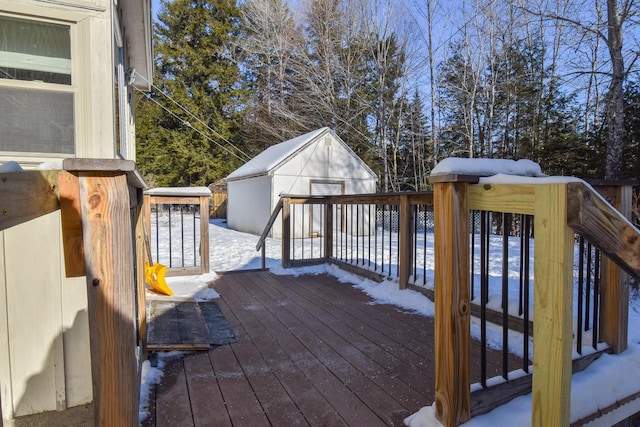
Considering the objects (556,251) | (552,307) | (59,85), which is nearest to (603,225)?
(556,251)

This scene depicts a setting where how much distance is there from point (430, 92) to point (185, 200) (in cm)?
1238

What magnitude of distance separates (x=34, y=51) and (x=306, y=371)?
2352 millimetres

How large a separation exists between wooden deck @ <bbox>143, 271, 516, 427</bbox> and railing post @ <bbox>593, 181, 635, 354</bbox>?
0.65 m

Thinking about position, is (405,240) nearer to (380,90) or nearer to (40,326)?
(40,326)

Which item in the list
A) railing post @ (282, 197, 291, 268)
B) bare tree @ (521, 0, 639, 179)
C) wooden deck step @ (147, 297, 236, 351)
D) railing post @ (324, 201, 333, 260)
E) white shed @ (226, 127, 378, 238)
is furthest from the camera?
white shed @ (226, 127, 378, 238)

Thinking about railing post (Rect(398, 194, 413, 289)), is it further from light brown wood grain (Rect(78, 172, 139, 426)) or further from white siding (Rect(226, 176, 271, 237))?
white siding (Rect(226, 176, 271, 237))

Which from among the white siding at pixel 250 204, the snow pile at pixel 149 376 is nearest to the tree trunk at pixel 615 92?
the snow pile at pixel 149 376

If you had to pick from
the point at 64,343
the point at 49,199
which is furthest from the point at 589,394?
the point at 64,343

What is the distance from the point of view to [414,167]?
15.1 metres

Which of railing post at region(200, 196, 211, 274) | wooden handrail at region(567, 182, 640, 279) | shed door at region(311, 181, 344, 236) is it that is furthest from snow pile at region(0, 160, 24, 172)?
shed door at region(311, 181, 344, 236)

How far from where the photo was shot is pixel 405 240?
146 inches

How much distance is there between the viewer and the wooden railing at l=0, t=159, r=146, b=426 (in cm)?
103

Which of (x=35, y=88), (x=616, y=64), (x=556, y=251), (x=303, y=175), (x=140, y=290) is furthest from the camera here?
(x=303, y=175)

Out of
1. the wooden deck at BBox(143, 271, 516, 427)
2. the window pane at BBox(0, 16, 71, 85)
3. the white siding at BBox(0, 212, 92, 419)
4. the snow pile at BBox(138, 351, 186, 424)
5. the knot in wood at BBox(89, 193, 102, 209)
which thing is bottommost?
the wooden deck at BBox(143, 271, 516, 427)
